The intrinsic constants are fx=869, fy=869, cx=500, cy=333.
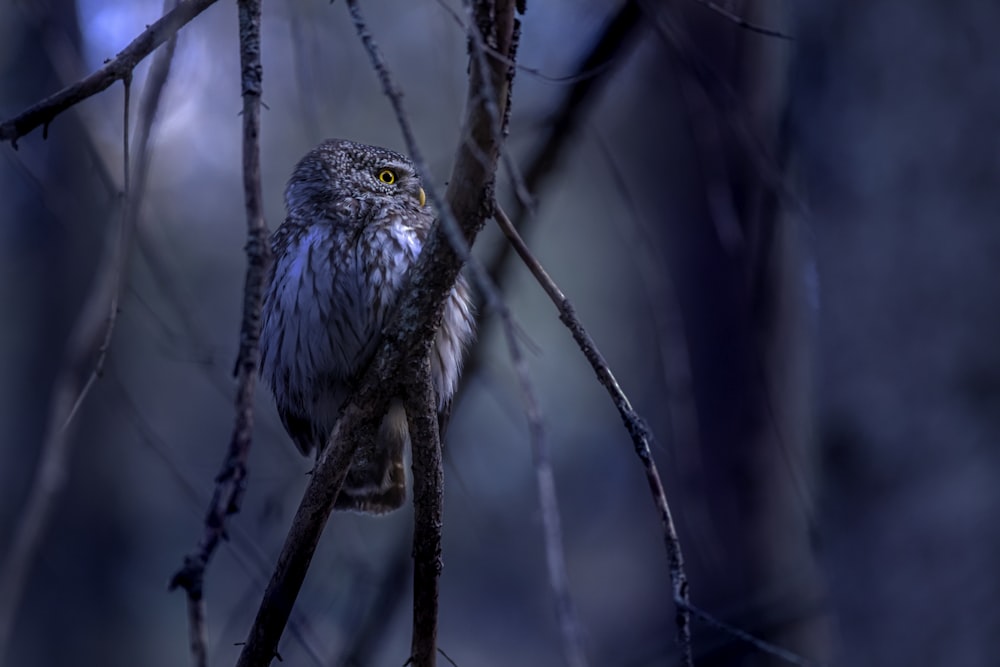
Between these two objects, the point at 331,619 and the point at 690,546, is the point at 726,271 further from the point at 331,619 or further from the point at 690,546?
the point at 331,619

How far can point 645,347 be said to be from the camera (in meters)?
3.45

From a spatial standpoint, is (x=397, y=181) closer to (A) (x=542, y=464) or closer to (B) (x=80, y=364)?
(B) (x=80, y=364)

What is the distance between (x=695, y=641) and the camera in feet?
12.4

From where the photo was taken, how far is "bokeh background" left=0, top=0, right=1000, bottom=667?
91.5 inches

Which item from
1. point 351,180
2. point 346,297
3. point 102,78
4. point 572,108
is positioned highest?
point 572,108

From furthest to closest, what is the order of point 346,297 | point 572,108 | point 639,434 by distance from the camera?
point 572,108
point 346,297
point 639,434

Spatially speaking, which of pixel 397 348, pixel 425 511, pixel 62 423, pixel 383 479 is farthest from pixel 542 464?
pixel 383 479

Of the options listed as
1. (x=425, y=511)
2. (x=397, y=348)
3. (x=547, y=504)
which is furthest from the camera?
(x=425, y=511)

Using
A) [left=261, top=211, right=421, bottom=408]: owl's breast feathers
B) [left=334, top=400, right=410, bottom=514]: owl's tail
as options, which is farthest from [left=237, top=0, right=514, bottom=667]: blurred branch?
[left=334, top=400, right=410, bottom=514]: owl's tail

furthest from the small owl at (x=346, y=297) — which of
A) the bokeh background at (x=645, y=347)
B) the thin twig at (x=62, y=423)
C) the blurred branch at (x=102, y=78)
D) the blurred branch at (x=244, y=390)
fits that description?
the blurred branch at (x=244, y=390)

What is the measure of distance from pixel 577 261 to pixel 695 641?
560 cm

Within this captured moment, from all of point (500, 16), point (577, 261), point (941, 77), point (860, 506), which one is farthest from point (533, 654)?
point (500, 16)

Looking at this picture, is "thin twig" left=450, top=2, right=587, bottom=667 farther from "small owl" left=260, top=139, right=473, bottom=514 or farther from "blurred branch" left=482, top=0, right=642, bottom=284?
"blurred branch" left=482, top=0, right=642, bottom=284

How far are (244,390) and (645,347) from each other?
8.61ft
